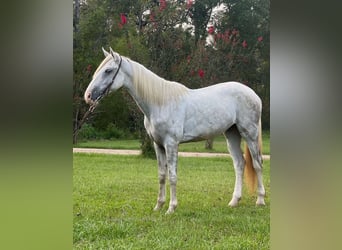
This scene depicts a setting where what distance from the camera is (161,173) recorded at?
2523 mm

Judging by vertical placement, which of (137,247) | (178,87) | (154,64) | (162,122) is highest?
(154,64)

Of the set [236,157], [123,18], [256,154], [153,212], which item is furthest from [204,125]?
[123,18]

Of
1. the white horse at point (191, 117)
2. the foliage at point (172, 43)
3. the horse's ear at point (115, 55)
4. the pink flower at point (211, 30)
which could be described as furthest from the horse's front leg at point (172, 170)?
the pink flower at point (211, 30)

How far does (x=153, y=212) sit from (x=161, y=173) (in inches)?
10.4

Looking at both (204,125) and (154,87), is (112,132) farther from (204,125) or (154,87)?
(204,125)

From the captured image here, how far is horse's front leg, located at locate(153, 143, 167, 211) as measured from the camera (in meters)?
2.50

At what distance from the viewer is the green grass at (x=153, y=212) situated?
6.98 feet

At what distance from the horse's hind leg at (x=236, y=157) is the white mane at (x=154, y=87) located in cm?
45

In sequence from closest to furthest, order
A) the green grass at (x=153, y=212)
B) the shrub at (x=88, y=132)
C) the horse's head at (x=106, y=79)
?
the green grass at (x=153, y=212), the horse's head at (x=106, y=79), the shrub at (x=88, y=132)

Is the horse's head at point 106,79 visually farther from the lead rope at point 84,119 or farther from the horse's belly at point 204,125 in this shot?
the horse's belly at point 204,125
